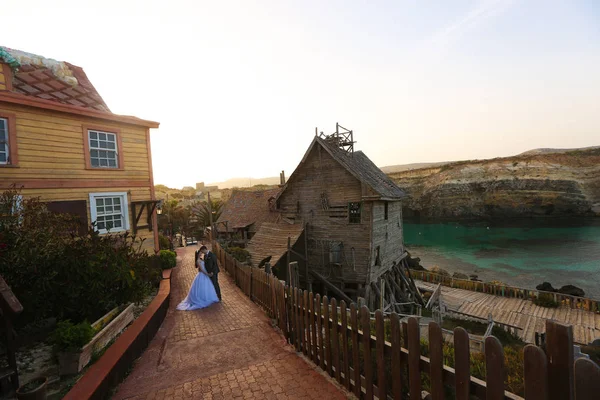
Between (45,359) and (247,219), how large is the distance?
838 inches

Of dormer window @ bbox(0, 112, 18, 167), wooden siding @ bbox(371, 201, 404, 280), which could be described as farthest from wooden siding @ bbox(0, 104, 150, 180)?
wooden siding @ bbox(371, 201, 404, 280)

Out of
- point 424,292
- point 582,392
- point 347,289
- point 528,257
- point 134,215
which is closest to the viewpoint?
point 582,392

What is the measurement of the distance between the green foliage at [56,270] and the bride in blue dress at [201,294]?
2.56 meters

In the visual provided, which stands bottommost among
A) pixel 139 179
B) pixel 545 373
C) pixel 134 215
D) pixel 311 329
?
pixel 311 329

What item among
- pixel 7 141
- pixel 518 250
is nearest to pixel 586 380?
pixel 7 141

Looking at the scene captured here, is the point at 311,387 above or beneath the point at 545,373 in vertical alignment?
beneath

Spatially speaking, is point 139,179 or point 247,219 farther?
point 247,219

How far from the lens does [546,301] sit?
20.2m

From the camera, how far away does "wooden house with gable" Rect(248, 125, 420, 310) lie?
16391 mm

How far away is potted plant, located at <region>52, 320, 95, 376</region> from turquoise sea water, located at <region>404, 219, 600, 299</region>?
34.9 meters

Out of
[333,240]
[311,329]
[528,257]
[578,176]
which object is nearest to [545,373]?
[311,329]

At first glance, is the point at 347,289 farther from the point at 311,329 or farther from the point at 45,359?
the point at 45,359

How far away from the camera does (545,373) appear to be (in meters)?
2.08

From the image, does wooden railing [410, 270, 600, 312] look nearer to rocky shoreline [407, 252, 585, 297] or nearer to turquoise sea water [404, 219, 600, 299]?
rocky shoreline [407, 252, 585, 297]
